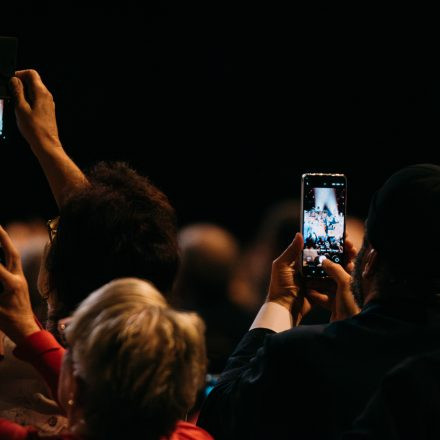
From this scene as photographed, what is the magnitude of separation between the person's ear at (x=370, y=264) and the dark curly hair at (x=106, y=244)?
1.03 feet

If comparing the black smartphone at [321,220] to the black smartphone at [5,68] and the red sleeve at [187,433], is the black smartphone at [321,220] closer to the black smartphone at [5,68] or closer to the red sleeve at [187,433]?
the red sleeve at [187,433]

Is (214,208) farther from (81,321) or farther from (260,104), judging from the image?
(81,321)

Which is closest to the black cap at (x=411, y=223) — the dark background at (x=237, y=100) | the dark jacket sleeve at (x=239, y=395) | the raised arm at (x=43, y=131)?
the dark jacket sleeve at (x=239, y=395)

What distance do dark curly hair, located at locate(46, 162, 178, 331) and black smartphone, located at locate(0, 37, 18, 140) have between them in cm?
19

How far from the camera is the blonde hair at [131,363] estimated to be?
91 centimetres

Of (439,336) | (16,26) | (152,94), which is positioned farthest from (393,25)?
(439,336)

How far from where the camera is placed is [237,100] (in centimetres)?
351

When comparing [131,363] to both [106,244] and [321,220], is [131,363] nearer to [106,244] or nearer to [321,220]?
[106,244]

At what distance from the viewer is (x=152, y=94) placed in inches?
139

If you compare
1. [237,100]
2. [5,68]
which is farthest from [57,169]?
[237,100]

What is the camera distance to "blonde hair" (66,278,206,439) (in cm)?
91

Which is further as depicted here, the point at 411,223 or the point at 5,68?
the point at 5,68

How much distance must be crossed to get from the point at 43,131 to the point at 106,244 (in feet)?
1.03

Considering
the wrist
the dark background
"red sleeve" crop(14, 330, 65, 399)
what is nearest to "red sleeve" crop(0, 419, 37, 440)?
"red sleeve" crop(14, 330, 65, 399)
